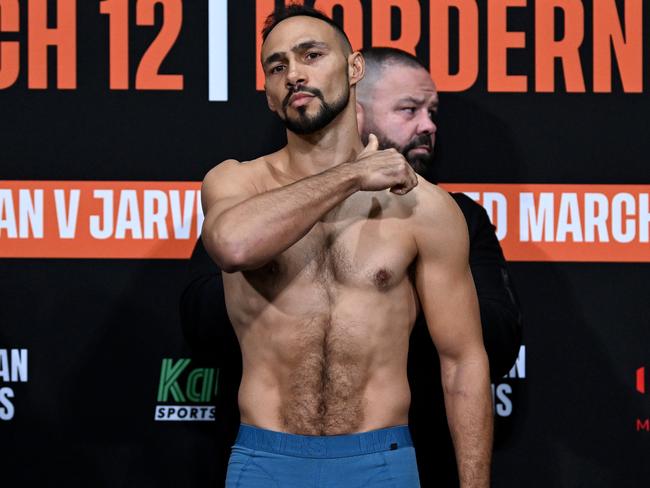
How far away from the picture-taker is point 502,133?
8.63 ft

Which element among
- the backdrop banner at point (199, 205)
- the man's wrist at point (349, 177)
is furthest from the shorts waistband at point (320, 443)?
the backdrop banner at point (199, 205)

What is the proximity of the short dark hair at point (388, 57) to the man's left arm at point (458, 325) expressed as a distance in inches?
28.7

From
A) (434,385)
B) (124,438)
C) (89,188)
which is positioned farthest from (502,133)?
(124,438)

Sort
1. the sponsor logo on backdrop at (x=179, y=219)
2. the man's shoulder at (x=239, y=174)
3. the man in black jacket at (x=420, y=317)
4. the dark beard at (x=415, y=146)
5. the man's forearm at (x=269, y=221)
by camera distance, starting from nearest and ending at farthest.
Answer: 1. the man's forearm at (x=269, y=221)
2. the man's shoulder at (x=239, y=174)
3. the man in black jacket at (x=420, y=317)
4. the dark beard at (x=415, y=146)
5. the sponsor logo on backdrop at (x=179, y=219)

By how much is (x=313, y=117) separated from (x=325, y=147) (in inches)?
3.1

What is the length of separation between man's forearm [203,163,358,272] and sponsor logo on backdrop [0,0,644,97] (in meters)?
0.97

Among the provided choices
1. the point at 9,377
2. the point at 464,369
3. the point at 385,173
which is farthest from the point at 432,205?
the point at 9,377

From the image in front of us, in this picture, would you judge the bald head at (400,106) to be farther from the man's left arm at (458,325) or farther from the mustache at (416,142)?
the man's left arm at (458,325)

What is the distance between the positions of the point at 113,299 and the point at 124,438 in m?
0.34

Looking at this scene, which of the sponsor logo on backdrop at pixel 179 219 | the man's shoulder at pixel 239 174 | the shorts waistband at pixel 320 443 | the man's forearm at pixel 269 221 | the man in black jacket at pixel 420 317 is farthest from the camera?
the sponsor logo on backdrop at pixel 179 219

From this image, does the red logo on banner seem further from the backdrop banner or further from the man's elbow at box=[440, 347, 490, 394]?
the man's elbow at box=[440, 347, 490, 394]

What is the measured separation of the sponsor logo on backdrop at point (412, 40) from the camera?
2600 millimetres

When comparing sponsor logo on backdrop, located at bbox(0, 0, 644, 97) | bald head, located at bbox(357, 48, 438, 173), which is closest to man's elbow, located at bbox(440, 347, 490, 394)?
bald head, located at bbox(357, 48, 438, 173)

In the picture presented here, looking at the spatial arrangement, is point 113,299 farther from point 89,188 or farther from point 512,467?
point 512,467
